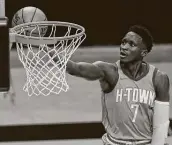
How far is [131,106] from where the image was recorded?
4.28 meters

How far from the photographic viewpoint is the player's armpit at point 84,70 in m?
4.14

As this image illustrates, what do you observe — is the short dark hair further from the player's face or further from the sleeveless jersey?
the sleeveless jersey

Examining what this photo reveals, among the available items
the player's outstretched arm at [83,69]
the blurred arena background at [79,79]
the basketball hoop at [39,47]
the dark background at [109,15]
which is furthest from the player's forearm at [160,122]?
the dark background at [109,15]

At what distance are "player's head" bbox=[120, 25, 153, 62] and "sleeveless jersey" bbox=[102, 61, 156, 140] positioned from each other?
0.15 m

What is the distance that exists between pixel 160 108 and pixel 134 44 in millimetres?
538

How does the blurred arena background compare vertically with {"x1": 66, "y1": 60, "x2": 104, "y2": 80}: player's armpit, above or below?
below

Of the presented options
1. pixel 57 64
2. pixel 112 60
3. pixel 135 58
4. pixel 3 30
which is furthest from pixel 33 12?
pixel 112 60

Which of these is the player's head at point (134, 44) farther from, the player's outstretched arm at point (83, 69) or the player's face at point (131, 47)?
the player's outstretched arm at point (83, 69)

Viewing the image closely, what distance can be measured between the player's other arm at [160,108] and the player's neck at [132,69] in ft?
→ 0.49

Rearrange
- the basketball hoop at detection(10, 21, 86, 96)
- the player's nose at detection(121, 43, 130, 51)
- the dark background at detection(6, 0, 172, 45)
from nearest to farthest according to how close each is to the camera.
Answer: the basketball hoop at detection(10, 21, 86, 96) < the player's nose at detection(121, 43, 130, 51) < the dark background at detection(6, 0, 172, 45)

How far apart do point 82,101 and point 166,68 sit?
1.87 m

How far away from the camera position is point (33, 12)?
15.2 feet

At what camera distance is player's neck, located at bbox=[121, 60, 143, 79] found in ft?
14.2

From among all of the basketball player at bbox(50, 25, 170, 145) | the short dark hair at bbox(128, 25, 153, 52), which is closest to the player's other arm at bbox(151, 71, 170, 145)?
the basketball player at bbox(50, 25, 170, 145)
